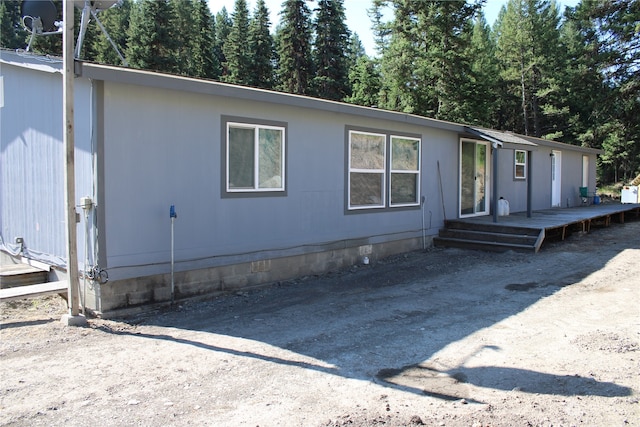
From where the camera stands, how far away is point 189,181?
6.78 m

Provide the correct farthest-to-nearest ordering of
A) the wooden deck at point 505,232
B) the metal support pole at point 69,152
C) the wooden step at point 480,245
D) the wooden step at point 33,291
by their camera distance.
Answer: the wooden deck at point 505,232
the wooden step at point 480,245
the wooden step at point 33,291
the metal support pole at point 69,152

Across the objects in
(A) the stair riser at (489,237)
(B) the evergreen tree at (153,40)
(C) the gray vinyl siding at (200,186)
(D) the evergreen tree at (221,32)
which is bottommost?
(A) the stair riser at (489,237)

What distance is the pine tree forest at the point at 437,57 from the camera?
1097 inches

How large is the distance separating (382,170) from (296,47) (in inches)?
989

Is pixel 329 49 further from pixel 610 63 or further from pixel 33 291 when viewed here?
pixel 33 291

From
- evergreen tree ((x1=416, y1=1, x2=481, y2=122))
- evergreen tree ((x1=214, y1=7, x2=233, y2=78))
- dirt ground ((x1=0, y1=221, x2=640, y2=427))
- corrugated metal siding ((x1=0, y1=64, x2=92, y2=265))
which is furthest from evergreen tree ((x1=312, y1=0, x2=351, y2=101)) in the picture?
dirt ground ((x1=0, y1=221, x2=640, y2=427))

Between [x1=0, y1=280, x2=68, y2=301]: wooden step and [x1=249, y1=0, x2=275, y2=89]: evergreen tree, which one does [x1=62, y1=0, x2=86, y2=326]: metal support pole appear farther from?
[x1=249, y1=0, x2=275, y2=89]: evergreen tree

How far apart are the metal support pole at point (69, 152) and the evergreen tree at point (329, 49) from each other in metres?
28.0

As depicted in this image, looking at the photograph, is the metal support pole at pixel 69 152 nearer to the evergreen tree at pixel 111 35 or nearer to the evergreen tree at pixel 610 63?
the evergreen tree at pixel 111 35

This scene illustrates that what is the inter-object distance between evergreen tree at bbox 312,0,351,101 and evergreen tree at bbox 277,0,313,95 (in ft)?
2.03

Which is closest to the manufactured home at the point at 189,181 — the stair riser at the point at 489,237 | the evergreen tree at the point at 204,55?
the stair riser at the point at 489,237

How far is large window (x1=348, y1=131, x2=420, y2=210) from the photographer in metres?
9.55

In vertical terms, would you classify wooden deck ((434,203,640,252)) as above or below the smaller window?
below

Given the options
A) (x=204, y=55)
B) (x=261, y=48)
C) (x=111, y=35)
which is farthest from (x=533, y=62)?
(x=111, y=35)
